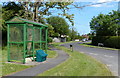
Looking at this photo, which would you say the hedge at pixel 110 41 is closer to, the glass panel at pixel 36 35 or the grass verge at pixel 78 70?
the glass panel at pixel 36 35

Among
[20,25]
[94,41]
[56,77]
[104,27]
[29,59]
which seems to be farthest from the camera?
[94,41]

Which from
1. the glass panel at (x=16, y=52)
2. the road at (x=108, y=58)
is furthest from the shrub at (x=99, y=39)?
the glass panel at (x=16, y=52)

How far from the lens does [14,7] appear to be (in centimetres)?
2211

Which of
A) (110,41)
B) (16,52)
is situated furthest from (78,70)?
(110,41)

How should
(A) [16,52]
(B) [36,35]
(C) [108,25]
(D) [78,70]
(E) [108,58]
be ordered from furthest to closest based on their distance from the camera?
1. (C) [108,25]
2. (E) [108,58]
3. (B) [36,35]
4. (A) [16,52]
5. (D) [78,70]

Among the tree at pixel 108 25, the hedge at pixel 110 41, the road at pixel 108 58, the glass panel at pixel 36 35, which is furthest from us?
the tree at pixel 108 25

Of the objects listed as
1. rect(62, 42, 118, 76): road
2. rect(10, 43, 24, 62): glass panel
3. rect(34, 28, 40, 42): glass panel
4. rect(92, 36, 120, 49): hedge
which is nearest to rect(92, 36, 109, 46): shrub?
rect(92, 36, 120, 49): hedge

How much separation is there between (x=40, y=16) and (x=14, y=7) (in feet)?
12.1

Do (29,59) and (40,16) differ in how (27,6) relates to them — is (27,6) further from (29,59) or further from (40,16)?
(29,59)

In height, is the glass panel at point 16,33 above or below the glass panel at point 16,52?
above

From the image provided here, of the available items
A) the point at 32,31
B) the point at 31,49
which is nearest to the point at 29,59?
the point at 31,49

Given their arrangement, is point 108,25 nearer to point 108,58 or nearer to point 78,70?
point 108,58

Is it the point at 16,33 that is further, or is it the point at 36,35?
the point at 36,35

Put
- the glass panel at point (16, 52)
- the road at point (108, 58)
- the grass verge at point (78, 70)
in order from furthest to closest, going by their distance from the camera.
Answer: the glass panel at point (16, 52), the road at point (108, 58), the grass verge at point (78, 70)
